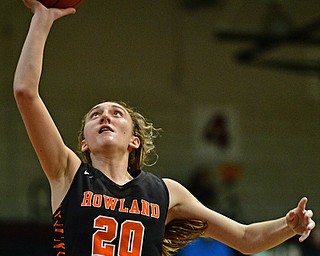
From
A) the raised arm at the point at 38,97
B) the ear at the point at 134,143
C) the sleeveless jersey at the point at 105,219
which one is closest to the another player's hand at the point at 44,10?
the raised arm at the point at 38,97

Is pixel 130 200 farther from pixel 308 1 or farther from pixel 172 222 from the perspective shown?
pixel 308 1

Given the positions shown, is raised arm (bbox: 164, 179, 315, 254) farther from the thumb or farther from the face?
the face

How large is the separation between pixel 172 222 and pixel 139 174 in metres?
0.32

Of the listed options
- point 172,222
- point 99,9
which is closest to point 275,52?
point 99,9

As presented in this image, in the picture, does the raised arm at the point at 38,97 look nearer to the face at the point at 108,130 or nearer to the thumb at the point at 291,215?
the face at the point at 108,130

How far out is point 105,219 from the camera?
11.7ft

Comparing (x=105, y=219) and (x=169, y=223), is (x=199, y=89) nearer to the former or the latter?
(x=169, y=223)

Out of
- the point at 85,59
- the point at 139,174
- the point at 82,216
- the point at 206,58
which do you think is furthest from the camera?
the point at 206,58

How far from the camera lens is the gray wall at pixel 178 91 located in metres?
10.8

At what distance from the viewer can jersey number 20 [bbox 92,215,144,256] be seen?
3.54m

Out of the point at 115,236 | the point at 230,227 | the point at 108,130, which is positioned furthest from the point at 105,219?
the point at 230,227

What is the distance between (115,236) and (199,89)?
28.3ft

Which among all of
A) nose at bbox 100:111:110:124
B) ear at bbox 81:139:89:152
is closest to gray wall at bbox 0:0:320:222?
ear at bbox 81:139:89:152

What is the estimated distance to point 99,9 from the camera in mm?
11328
